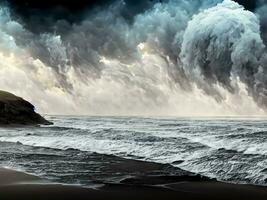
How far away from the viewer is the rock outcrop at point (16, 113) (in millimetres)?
64088

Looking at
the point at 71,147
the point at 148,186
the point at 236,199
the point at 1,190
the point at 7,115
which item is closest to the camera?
the point at 236,199

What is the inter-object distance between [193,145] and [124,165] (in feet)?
19.7

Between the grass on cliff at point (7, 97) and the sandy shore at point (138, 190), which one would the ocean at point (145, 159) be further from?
the grass on cliff at point (7, 97)

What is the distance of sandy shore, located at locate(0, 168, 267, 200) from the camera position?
42.1 ft

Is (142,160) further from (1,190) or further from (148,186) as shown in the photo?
(1,190)

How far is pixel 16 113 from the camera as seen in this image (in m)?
66.8

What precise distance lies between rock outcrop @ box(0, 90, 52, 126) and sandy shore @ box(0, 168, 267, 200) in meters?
49.7

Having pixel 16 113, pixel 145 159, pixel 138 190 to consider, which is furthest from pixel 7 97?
pixel 138 190

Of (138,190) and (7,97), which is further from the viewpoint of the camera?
(7,97)

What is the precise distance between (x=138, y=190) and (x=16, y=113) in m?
55.9

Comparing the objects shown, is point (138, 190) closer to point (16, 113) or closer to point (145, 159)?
point (145, 159)

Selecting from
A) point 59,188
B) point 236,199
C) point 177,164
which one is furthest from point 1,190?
point 177,164

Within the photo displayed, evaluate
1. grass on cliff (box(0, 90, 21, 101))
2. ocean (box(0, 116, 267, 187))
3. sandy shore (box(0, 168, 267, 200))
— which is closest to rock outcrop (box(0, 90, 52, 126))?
grass on cliff (box(0, 90, 21, 101))

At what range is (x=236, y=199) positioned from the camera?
41.2 ft
